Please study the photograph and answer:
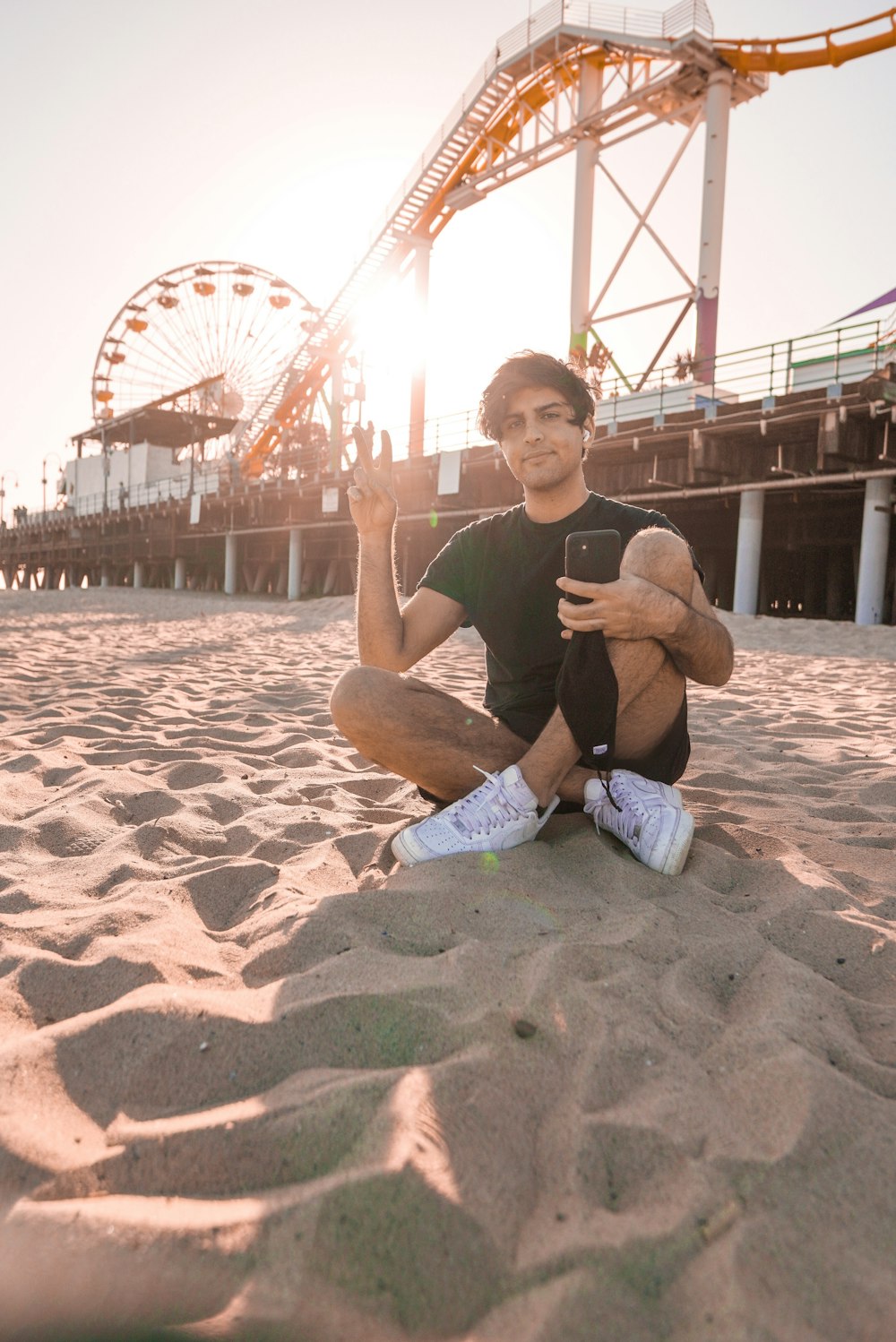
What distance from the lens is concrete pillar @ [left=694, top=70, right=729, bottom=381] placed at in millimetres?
16969

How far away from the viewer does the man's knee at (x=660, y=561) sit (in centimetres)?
204

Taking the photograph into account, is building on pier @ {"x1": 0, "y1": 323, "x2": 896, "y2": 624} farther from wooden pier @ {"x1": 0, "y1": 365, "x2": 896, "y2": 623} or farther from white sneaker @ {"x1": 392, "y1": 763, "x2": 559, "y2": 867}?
white sneaker @ {"x1": 392, "y1": 763, "x2": 559, "y2": 867}

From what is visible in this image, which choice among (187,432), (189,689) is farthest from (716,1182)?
(187,432)

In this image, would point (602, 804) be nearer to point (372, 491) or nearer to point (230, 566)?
point (372, 491)

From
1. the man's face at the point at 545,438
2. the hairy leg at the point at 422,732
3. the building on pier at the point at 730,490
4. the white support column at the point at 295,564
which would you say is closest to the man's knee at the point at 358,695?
the hairy leg at the point at 422,732

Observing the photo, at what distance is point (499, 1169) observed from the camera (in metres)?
1.04

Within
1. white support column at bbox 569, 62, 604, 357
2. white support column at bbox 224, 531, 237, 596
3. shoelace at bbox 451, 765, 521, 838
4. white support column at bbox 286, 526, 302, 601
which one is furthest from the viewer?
white support column at bbox 224, 531, 237, 596

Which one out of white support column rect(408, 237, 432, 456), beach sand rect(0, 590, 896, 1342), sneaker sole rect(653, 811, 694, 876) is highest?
white support column rect(408, 237, 432, 456)

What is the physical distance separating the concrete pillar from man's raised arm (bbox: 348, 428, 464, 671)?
1636cm

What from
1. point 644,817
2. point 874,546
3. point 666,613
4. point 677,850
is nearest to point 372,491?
point 666,613

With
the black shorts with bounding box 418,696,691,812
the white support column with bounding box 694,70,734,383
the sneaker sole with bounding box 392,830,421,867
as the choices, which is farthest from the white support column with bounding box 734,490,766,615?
the sneaker sole with bounding box 392,830,421,867

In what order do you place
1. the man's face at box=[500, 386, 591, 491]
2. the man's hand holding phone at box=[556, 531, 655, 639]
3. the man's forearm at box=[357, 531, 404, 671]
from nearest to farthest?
the man's hand holding phone at box=[556, 531, 655, 639] < the man's face at box=[500, 386, 591, 491] < the man's forearm at box=[357, 531, 404, 671]

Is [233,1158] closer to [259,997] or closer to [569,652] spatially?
[259,997]

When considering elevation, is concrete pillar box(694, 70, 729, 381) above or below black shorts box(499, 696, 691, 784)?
above
